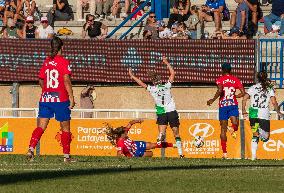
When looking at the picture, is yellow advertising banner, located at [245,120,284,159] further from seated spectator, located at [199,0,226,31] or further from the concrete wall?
Result: seated spectator, located at [199,0,226,31]

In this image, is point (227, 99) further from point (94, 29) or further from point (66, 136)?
point (94, 29)

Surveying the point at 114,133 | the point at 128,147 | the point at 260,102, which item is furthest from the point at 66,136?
the point at 260,102

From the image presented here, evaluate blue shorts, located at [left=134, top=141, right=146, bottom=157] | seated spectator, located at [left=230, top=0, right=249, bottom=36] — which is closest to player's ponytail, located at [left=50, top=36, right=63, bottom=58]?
blue shorts, located at [left=134, top=141, right=146, bottom=157]

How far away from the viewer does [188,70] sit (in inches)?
1328

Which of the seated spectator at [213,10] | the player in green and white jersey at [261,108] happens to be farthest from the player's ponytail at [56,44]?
the seated spectator at [213,10]

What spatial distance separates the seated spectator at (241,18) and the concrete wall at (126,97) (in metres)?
1.84

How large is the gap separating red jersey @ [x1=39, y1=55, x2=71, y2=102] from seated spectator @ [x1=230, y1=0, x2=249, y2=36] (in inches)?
535

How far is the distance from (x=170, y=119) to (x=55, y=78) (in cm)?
654

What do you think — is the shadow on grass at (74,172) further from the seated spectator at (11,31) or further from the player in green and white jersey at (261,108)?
the seated spectator at (11,31)

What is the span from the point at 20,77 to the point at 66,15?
8.23ft

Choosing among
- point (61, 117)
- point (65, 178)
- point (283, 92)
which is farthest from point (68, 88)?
point (283, 92)

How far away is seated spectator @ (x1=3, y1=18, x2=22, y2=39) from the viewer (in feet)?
117

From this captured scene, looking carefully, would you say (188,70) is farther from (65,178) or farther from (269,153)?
(65,178)

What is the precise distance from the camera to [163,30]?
34.4 m
